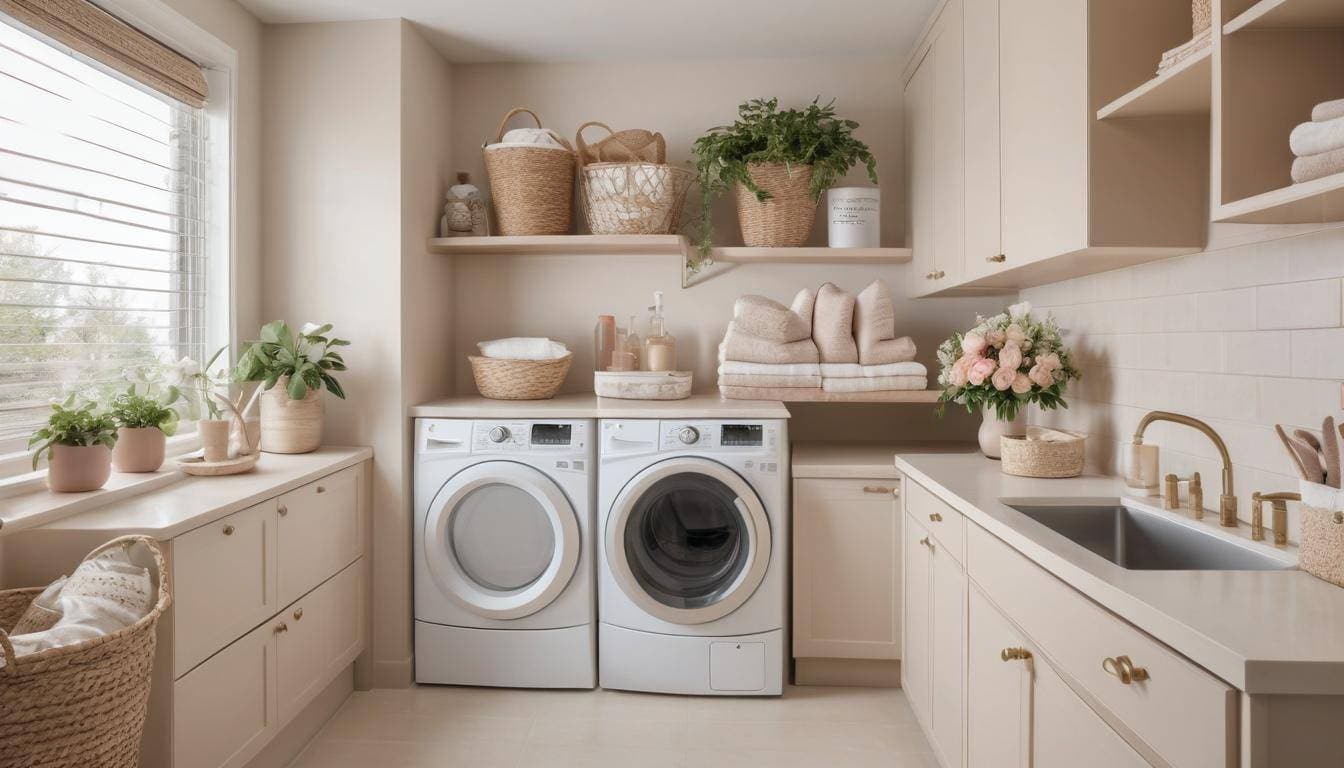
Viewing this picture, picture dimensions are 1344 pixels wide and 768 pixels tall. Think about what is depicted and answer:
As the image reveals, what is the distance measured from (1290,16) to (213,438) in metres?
2.63

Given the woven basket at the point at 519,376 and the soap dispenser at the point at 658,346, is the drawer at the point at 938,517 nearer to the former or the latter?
the soap dispenser at the point at 658,346

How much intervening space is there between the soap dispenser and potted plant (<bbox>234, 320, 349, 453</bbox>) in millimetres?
1109

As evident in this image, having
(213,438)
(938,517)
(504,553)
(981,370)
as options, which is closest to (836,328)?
(981,370)

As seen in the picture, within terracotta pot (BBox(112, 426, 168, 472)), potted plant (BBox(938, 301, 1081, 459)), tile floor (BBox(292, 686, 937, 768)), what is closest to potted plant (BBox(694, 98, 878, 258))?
potted plant (BBox(938, 301, 1081, 459))

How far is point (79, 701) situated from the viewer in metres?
1.33

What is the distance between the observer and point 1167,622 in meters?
1.00

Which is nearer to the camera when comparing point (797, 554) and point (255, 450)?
point (255, 450)

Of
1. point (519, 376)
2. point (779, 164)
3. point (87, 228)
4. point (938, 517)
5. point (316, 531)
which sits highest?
point (779, 164)

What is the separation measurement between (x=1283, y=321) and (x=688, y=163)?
222 cm

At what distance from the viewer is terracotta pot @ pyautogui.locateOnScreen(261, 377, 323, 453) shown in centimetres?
256

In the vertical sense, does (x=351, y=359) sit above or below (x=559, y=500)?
above

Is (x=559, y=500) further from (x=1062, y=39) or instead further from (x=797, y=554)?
(x=1062, y=39)

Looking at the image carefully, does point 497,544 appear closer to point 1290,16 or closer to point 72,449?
point 72,449

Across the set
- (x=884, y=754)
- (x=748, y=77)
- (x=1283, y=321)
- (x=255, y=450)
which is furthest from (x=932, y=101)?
(x=255, y=450)
